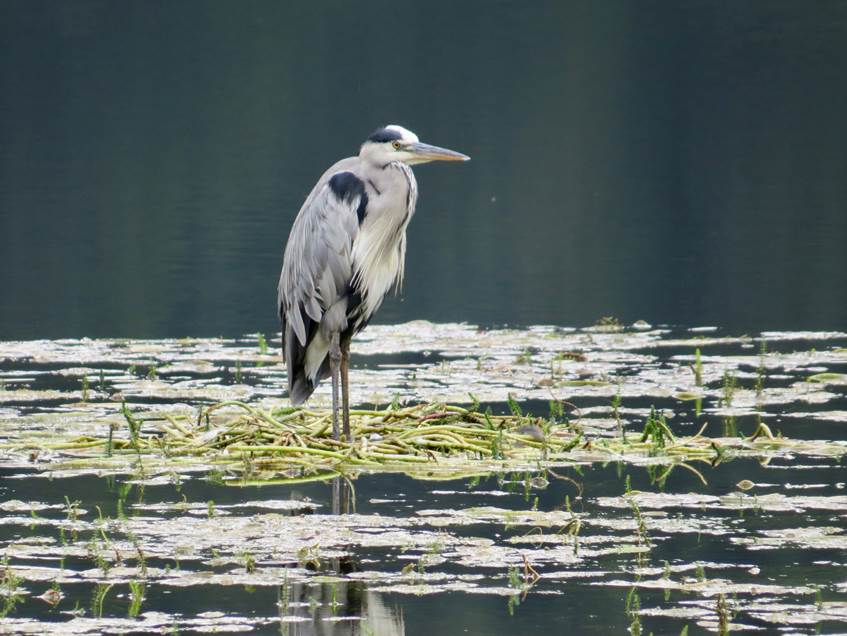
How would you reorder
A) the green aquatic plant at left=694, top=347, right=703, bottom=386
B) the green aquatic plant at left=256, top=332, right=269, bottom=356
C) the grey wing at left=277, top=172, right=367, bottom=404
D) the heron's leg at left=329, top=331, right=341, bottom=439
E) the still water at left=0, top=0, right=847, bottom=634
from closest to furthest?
the still water at left=0, top=0, right=847, bottom=634
the heron's leg at left=329, top=331, right=341, bottom=439
the grey wing at left=277, top=172, right=367, bottom=404
the green aquatic plant at left=694, top=347, right=703, bottom=386
the green aquatic plant at left=256, top=332, right=269, bottom=356

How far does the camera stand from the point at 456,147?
26.6 meters

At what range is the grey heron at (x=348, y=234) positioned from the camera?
26.4 ft

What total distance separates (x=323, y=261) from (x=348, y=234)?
17cm

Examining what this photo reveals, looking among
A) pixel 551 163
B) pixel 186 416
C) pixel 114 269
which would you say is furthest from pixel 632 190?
pixel 186 416

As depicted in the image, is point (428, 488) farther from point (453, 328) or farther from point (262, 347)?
point (453, 328)

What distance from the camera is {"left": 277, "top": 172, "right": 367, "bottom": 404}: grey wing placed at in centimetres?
804

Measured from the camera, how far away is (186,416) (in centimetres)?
851

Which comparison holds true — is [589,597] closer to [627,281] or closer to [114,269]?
[627,281]

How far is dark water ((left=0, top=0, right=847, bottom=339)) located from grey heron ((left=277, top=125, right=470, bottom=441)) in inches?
154

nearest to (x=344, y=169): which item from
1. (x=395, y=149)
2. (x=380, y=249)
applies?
(x=395, y=149)

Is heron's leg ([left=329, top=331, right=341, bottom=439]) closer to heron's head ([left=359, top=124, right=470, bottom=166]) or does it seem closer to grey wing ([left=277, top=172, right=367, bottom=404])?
grey wing ([left=277, top=172, right=367, bottom=404])

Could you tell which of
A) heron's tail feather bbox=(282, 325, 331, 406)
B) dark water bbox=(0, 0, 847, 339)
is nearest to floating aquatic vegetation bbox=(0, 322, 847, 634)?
heron's tail feather bbox=(282, 325, 331, 406)

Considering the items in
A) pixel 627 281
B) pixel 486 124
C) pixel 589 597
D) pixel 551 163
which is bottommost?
pixel 589 597

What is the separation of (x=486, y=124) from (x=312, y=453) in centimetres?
2340
